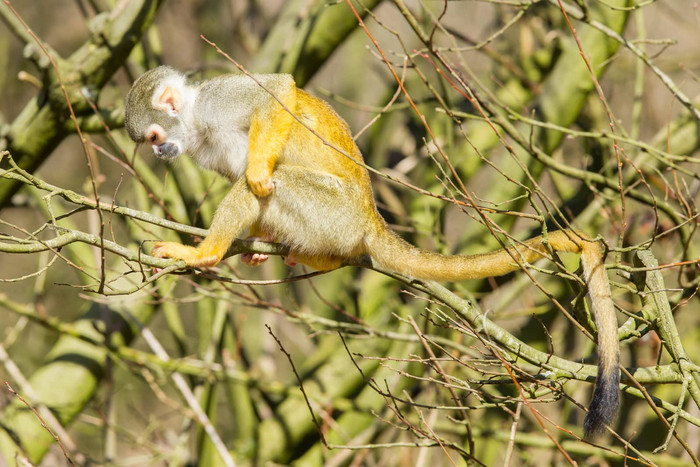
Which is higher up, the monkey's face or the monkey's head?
the monkey's head

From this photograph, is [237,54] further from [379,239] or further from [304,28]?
[379,239]

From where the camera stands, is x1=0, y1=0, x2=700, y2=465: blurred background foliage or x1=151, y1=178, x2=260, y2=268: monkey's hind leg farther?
x1=0, y1=0, x2=700, y2=465: blurred background foliage

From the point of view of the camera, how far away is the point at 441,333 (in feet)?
18.6

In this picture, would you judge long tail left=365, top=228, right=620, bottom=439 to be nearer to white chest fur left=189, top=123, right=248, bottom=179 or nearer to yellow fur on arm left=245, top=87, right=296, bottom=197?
yellow fur on arm left=245, top=87, right=296, bottom=197

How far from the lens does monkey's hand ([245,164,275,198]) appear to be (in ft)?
11.6

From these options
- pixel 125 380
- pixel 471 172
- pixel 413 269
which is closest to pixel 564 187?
pixel 471 172

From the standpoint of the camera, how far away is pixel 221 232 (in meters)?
3.45

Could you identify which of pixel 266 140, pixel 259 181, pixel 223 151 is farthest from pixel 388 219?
pixel 259 181

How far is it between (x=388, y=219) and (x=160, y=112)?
341cm

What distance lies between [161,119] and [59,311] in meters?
6.09

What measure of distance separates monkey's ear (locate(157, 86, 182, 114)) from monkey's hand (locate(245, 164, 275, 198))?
68 centimetres

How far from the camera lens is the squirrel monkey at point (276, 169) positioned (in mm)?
3523

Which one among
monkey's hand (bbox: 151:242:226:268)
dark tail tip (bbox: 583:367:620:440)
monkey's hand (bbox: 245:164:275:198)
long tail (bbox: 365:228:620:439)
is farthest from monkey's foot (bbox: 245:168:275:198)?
dark tail tip (bbox: 583:367:620:440)

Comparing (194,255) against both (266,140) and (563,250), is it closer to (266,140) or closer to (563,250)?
(266,140)
